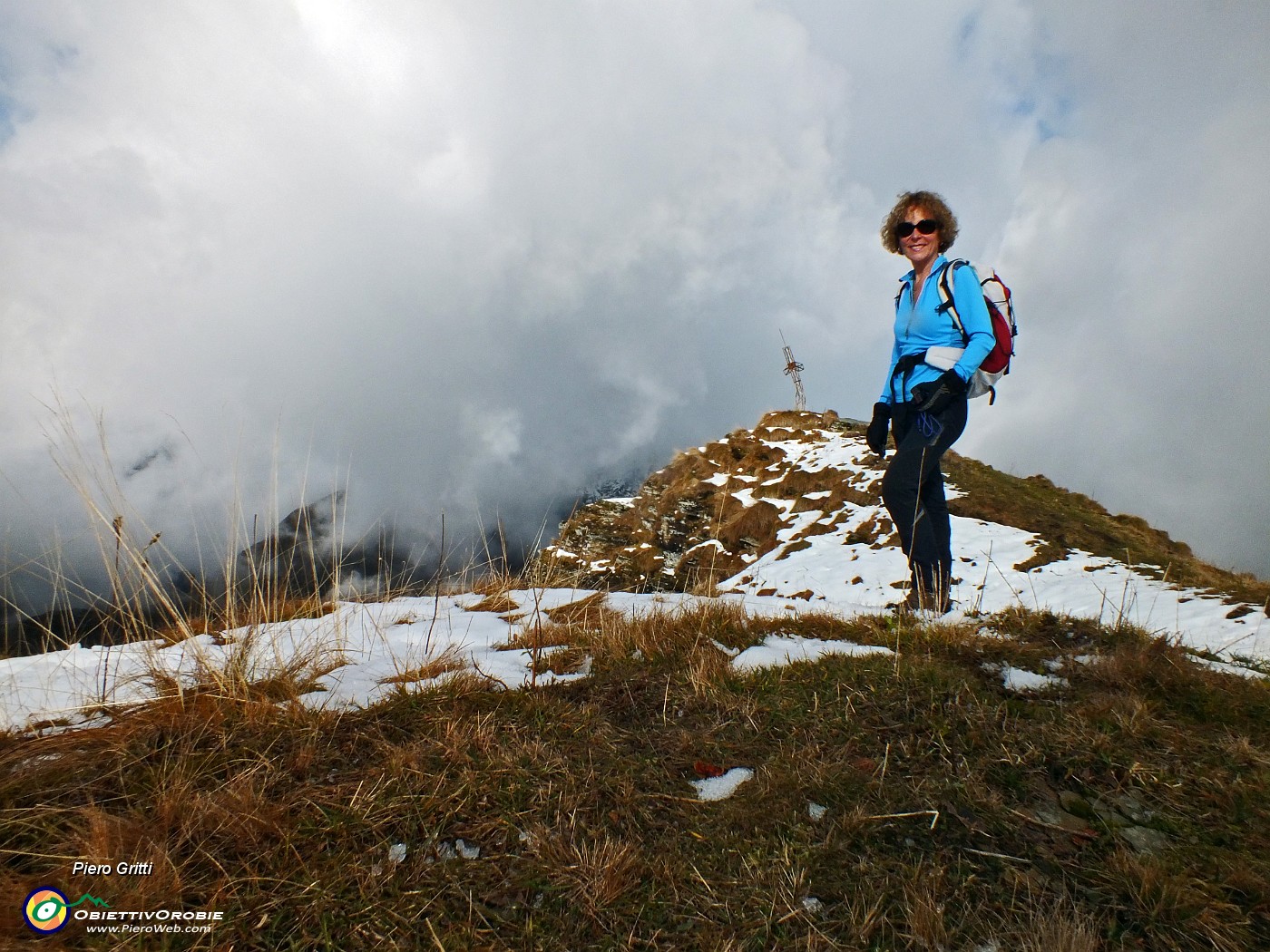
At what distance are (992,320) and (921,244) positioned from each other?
31.6 inches

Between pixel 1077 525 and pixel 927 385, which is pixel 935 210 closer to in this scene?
pixel 927 385

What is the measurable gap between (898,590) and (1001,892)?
9350mm

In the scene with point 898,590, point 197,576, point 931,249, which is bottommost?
point 898,590

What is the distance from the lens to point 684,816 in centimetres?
174

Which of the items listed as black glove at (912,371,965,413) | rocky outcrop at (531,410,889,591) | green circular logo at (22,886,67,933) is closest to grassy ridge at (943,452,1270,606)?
rocky outcrop at (531,410,889,591)

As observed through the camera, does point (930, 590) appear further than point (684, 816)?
Yes

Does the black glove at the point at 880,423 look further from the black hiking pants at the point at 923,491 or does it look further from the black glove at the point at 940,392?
the black glove at the point at 940,392

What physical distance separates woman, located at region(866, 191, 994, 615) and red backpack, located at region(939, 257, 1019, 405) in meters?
0.04

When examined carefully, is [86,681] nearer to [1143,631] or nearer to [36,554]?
[36,554]

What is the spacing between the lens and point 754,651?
10.0 feet

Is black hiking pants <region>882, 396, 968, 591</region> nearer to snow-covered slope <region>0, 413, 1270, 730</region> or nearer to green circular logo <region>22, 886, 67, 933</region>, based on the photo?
snow-covered slope <region>0, 413, 1270, 730</region>

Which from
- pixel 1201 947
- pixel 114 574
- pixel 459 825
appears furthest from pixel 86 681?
pixel 1201 947

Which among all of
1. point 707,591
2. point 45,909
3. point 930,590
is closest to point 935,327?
point 930,590

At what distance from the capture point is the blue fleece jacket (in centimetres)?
374
